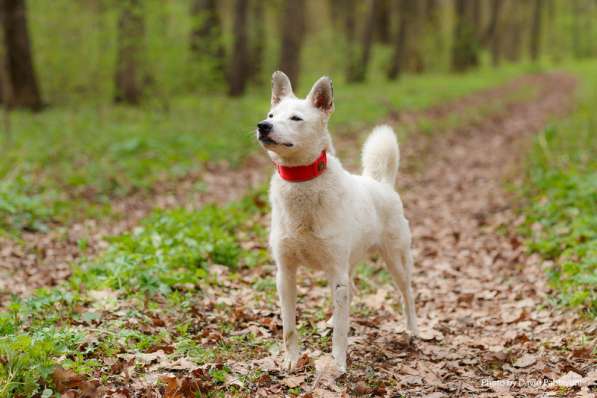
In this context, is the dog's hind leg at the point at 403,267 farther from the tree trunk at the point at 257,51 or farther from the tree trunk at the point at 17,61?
the tree trunk at the point at 257,51

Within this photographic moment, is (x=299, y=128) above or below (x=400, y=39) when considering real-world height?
above

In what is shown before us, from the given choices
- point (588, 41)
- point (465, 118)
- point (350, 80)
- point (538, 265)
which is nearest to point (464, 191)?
point (538, 265)

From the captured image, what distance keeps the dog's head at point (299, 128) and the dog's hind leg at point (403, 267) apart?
121cm

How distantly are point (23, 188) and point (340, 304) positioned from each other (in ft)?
21.7

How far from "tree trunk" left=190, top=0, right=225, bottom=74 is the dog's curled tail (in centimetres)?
1179

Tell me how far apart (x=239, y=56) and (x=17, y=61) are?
782 centimetres

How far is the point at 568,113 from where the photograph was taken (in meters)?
19.0

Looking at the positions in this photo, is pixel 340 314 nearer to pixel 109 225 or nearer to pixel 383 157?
pixel 383 157

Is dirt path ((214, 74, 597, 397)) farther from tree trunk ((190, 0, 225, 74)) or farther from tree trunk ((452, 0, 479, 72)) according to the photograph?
tree trunk ((452, 0, 479, 72))

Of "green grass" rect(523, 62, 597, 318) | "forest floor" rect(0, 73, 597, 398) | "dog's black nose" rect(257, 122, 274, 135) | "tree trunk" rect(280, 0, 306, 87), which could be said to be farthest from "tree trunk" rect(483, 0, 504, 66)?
"dog's black nose" rect(257, 122, 274, 135)

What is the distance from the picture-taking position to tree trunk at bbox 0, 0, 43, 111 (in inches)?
597

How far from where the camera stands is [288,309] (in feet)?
15.1

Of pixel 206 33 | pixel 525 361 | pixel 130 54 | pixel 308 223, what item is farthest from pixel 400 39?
pixel 308 223

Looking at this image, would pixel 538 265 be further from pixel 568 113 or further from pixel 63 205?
pixel 568 113
